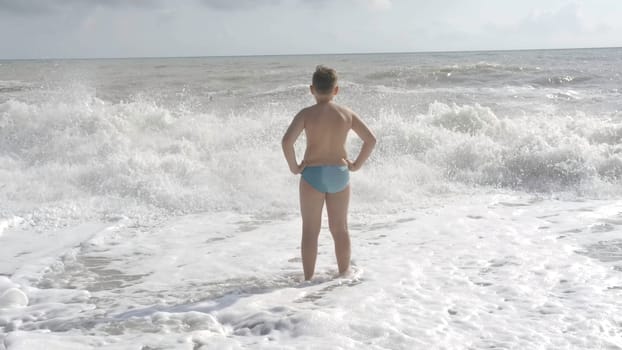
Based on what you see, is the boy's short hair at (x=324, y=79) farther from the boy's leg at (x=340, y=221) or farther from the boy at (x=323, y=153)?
the boy's leg at (x=340, y=221)

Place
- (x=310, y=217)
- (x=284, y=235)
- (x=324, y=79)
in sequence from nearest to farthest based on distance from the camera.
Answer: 1. (x=324, y=79)
2. (x=310, y=217)
3. (x=284, y=235)

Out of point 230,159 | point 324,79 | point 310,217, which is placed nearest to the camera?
point 324,79

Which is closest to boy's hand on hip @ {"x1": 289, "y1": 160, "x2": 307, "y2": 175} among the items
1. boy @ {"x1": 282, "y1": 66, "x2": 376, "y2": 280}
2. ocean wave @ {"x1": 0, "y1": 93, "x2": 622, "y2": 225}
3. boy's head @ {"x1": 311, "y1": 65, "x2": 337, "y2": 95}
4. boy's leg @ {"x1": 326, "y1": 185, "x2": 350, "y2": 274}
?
boy @ {"x1": 282, "y1": 66, "x2": 376, "y2": 280}

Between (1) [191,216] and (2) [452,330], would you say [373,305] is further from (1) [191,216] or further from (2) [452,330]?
(1) [191,216]

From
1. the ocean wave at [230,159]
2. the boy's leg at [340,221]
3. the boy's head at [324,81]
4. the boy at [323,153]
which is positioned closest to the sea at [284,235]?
the ocean wave at [230,159]

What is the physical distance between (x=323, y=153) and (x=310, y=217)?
0.47 m

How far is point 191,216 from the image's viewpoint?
255 inches

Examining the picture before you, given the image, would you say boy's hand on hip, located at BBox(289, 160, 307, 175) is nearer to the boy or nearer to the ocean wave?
the boy

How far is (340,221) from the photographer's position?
13.6 feet

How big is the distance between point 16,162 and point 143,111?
265 centimetres

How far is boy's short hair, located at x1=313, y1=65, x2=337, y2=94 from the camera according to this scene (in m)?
3.86

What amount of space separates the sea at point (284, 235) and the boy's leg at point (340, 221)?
0.18 metres

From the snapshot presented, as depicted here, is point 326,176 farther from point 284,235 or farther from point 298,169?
point 284,235

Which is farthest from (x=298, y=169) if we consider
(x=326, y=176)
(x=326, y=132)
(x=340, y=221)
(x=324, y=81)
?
(x=324, y=81)
